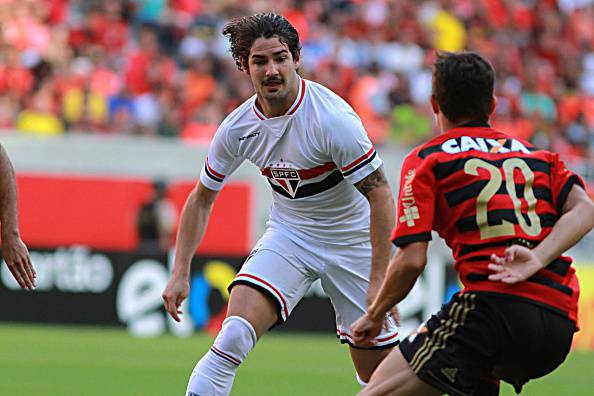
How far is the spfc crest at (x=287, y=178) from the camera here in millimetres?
6738

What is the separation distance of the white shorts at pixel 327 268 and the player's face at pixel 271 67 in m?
0.89

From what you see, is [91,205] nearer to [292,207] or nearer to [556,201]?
[292,207]

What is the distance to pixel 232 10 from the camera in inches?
758

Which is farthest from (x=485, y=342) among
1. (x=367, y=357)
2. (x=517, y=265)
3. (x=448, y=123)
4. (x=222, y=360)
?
(x=367, y=357)

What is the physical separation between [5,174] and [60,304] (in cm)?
916

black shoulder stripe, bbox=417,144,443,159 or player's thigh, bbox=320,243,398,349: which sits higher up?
black shoulder stripe, bbox=417,144,443,159

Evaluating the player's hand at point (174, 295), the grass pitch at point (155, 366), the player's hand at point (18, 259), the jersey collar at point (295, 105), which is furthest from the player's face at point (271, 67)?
the grass pitch at point (155, 366)

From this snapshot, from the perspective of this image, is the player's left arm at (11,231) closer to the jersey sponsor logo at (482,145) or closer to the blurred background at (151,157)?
the jersey sponsor logo at (482,145)

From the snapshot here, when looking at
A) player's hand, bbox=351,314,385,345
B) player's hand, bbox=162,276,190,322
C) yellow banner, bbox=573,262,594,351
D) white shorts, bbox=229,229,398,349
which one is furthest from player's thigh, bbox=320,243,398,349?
yellow banner, bbox=573,262,594,351

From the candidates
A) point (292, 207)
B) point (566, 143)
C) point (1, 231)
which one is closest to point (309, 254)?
point (292, 207)

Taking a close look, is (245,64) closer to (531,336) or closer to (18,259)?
(18,259)

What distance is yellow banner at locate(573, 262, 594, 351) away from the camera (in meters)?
15.8

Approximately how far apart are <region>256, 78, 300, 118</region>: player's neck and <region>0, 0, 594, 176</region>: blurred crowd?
10.0 meters

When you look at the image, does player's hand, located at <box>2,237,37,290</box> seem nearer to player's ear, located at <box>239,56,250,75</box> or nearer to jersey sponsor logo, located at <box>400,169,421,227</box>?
player's ear, located at <box>239,56,250,75</box>
